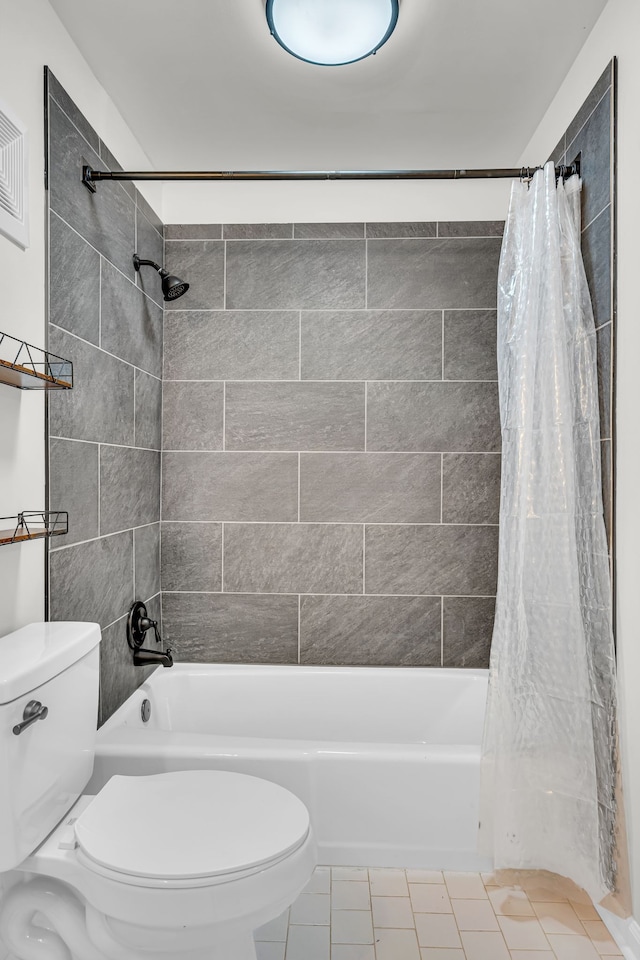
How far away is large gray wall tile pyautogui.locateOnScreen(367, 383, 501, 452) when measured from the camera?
261 centimetres

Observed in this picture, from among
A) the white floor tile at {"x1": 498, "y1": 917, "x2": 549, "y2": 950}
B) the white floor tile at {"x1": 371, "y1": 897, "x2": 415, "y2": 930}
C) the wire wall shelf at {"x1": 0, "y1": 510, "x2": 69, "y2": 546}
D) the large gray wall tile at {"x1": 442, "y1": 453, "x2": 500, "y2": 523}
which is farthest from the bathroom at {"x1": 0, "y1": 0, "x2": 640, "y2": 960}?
the white floor tile at {"x1": 498, "y1": 917, "x2": 549, "y2": 950}

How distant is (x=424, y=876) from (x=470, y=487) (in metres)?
1.42

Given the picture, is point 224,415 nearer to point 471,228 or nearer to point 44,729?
point 471,228

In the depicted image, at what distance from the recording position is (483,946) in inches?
63.8

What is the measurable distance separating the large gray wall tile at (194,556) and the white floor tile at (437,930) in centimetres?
142

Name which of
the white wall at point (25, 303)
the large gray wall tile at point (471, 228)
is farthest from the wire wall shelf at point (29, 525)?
the large gray wall tile at point (471, 228)

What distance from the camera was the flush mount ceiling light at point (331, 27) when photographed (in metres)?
1.60

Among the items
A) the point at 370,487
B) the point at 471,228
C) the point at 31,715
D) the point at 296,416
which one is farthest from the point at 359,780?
the point at 471,228

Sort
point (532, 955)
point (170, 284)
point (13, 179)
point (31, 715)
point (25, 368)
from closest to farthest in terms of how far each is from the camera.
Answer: point (31, 715), point (25, 368), point (13, 179), point (532, 955), point (170, 284)

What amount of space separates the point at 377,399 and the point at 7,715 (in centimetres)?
185

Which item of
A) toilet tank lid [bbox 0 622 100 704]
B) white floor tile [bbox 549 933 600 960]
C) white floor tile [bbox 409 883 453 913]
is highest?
toilet tank lid [bbox 0 622 100 704]

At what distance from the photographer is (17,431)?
155 cm

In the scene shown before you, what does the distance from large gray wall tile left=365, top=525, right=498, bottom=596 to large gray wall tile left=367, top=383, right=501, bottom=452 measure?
356mm

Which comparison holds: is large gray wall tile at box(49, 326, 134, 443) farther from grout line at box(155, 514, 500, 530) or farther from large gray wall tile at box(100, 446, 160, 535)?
grout line at box(155, 514, 500, 530)
